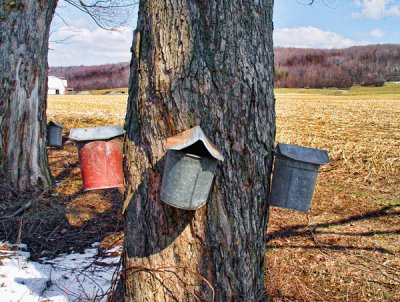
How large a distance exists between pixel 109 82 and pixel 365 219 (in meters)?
83.6

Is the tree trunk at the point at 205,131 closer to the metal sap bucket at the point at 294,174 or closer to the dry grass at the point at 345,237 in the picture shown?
the metal sap bucket at the point at 294,174

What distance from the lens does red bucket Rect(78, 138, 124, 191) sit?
9.04ft

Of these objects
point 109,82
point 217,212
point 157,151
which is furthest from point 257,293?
point 109,82

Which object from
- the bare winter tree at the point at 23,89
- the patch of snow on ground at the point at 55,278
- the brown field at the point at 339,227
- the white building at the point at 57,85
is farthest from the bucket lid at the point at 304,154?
the white building at the point at 57,85

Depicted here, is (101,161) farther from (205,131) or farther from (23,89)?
(23,89)

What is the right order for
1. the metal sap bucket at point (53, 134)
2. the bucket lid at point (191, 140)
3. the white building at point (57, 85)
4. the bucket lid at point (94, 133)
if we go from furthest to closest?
the white building at point (57, 85) < the metal sap bucket at point (53, 134) < the bucket lid at point (94, 133) < the bucket lid at point (191, 140)

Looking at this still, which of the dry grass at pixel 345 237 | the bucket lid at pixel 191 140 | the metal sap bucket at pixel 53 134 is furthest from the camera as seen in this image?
the metal sap bucket at pixel 53 134

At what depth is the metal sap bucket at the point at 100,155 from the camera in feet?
8.93

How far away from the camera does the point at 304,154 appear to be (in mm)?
2445

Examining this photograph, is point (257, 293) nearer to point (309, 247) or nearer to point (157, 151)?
point (157, 151)

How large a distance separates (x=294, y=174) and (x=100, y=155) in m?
1.31

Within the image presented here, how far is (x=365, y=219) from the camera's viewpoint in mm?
4754

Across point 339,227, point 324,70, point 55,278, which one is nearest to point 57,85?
point 324,70

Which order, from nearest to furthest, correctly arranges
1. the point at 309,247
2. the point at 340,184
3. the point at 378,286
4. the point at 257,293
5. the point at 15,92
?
the point at 257,293 < the point at 378,286 < the point at 309,247 < the point at 15,92 < the point at 340,184
